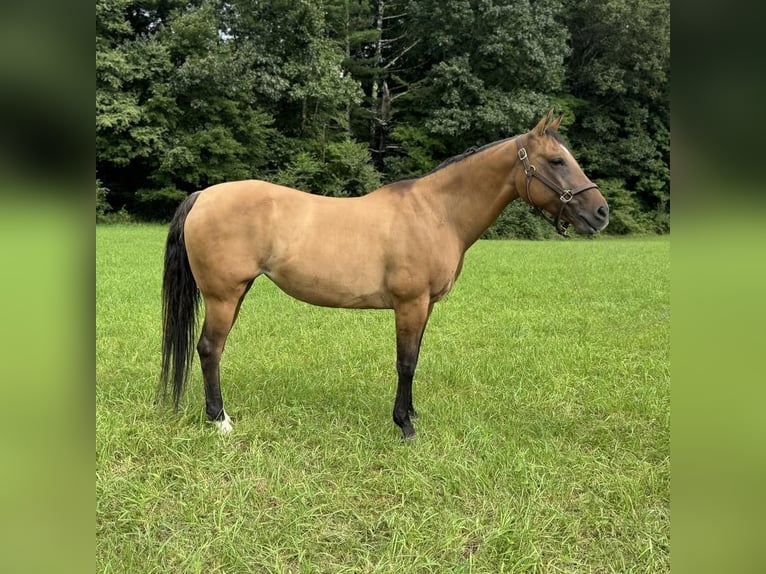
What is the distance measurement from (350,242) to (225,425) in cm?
155

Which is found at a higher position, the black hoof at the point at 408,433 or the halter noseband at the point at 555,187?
Answer: the halter noseband at the point at 555,187

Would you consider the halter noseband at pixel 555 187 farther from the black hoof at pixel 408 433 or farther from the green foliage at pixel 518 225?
the green foliage at pixel 518 225

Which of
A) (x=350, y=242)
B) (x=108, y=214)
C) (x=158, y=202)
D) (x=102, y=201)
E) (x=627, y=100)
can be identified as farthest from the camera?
(x=627, y=100)

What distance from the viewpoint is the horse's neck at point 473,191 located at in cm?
353

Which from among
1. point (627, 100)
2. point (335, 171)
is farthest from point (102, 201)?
point (627, 100)

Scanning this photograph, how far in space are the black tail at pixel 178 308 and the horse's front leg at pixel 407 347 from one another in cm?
150

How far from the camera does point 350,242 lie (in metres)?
3.49

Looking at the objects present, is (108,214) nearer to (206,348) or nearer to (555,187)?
(206,348)

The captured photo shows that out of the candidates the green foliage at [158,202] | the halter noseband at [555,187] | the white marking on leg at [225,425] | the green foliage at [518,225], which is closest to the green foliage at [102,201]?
the green foliage at [158,202]

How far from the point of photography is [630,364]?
5004 millimetres

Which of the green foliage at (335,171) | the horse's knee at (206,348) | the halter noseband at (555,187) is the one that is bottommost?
the green foliage at (335,171)

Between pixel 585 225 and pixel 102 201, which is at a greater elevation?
pixel 585 225
